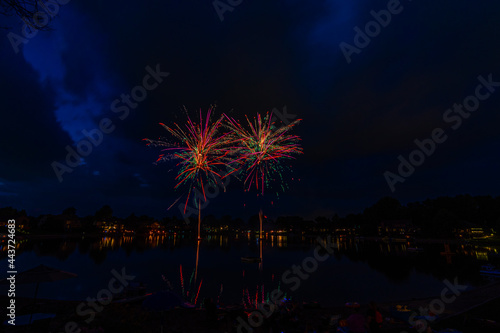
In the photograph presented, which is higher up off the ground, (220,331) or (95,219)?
(95,219)

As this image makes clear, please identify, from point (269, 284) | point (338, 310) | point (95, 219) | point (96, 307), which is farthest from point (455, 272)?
point (95, 219)

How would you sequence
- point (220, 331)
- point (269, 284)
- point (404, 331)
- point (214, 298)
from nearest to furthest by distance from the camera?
point (404, 331), point (220, 331), point (214, 298), point (269, 284)

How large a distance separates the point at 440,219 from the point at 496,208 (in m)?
53.0

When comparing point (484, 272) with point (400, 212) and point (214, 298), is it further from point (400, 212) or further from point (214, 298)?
point (400, 212)

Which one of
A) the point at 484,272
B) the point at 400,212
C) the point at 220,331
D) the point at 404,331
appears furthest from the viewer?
the point at 400,212

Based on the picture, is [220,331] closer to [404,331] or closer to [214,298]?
[404,331]

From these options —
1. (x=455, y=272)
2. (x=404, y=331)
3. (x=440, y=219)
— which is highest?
(x=440, y=219)

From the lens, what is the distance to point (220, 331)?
573 inches

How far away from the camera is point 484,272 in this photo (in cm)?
4216

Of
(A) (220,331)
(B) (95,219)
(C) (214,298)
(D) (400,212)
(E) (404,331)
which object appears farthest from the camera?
(B) (95,219)

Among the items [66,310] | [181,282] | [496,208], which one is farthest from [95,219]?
[496,208]

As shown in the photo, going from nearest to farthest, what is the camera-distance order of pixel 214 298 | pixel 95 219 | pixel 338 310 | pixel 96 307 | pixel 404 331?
1. pixel 404 331
2. pixel 96 307
3. pixel 338 310
4. pixel 214 298
5. pixel 95 219

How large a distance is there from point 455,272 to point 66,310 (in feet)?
196

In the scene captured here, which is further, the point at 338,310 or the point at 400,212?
the point at 400,212
